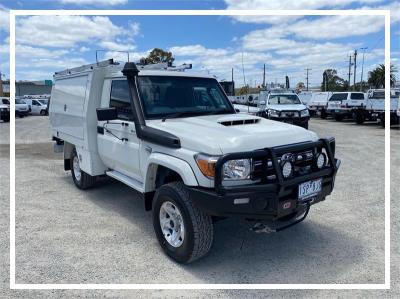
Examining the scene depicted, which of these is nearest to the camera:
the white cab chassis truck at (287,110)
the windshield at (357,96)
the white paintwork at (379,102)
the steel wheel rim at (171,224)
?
the steel wheel rim at (171,224)

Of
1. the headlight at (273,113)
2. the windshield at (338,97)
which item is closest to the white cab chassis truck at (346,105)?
the windshield at (338,97)

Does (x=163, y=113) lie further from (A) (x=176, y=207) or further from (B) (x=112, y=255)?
(B) (x=112, y=255)

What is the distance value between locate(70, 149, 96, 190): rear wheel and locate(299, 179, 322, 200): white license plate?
13.6ft

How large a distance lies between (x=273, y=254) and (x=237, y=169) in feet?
4.13

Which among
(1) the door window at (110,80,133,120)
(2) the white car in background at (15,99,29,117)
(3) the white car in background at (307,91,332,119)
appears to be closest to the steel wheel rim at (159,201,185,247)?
(1) the door window at (110,80,133,120)

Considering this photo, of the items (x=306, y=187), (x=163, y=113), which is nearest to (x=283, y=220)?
(x=306, y=187)

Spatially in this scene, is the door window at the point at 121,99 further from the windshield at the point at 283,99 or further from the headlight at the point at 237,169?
the windshield at the point at 283,99

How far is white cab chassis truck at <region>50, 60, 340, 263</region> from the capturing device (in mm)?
3625

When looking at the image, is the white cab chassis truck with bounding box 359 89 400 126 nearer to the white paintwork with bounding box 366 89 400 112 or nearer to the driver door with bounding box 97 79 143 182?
the white paintwork with bounding box 366 89 400 112

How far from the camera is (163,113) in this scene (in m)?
4.78

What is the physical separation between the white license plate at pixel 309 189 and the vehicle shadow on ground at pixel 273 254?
729mm

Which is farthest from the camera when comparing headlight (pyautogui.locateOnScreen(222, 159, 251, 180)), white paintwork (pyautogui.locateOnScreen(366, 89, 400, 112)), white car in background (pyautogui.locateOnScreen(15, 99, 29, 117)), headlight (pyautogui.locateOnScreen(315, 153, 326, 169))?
A: white car in background (pyautogui.locateOnScreen(15, 99, 29, 117))

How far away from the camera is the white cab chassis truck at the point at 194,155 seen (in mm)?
3625

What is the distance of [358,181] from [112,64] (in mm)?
5084
